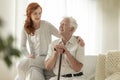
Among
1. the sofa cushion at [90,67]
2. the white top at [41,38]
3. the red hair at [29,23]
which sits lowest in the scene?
the sofa cushion at [90,67]

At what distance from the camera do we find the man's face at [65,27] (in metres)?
2.20

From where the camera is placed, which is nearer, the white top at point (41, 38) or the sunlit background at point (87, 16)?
the white top at point (41, 38)

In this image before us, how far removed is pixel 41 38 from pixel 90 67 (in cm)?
58

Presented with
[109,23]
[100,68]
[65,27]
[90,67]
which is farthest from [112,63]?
[109,23]

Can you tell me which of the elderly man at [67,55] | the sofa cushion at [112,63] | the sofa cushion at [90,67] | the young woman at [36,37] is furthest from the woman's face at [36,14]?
the sofa cushion at [112,63]

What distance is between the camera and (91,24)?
3.34 m

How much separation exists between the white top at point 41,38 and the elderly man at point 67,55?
24 cm

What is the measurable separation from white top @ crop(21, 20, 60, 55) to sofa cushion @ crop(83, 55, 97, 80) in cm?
43

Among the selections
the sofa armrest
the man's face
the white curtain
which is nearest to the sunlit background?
the white curtain

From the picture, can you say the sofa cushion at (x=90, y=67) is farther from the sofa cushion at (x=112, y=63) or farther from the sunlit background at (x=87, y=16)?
the sunlit background at (x=87, y=16)

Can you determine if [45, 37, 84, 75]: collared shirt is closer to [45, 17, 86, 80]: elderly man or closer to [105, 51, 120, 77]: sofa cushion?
[45, 17, 86, 80]: elderly man

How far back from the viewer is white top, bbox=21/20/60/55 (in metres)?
2.50

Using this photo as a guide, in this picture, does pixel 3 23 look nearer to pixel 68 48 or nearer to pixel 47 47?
pixel 68 48

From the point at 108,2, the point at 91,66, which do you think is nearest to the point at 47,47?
the point at 91,66
